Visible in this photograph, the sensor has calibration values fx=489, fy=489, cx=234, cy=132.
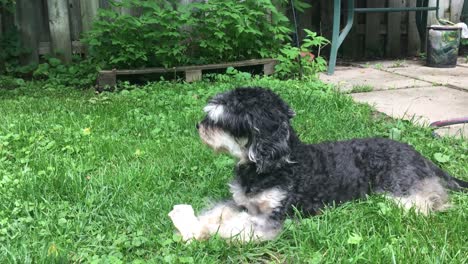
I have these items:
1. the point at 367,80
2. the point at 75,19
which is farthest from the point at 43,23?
the point at 367,80

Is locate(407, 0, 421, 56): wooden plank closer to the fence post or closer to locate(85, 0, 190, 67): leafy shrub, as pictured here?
the fence post

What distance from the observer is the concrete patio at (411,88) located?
495 cm

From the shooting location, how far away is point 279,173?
2.71m

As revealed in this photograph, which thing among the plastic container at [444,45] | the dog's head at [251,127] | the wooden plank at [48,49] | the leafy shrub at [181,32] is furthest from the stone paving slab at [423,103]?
the wooden plank at [48,49]

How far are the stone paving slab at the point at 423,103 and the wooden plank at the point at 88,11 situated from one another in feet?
13.1

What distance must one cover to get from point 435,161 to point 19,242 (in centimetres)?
284

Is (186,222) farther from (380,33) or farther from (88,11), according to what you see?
(380,33)

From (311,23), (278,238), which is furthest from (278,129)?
(311,23)

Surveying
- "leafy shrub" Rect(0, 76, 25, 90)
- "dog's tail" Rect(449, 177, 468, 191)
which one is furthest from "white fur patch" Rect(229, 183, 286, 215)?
"leafy shrub" Rect(0, 76, 25, 90)

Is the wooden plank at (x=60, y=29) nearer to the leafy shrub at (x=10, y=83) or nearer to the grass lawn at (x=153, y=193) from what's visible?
the leafy shrub at (x=10, y=83)

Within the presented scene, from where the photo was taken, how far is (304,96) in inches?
209

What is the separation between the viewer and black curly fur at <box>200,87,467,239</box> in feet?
8.63

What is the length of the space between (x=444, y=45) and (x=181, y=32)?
4.08 meters

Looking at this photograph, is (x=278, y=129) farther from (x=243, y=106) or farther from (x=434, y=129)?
(x=434, y=129)
